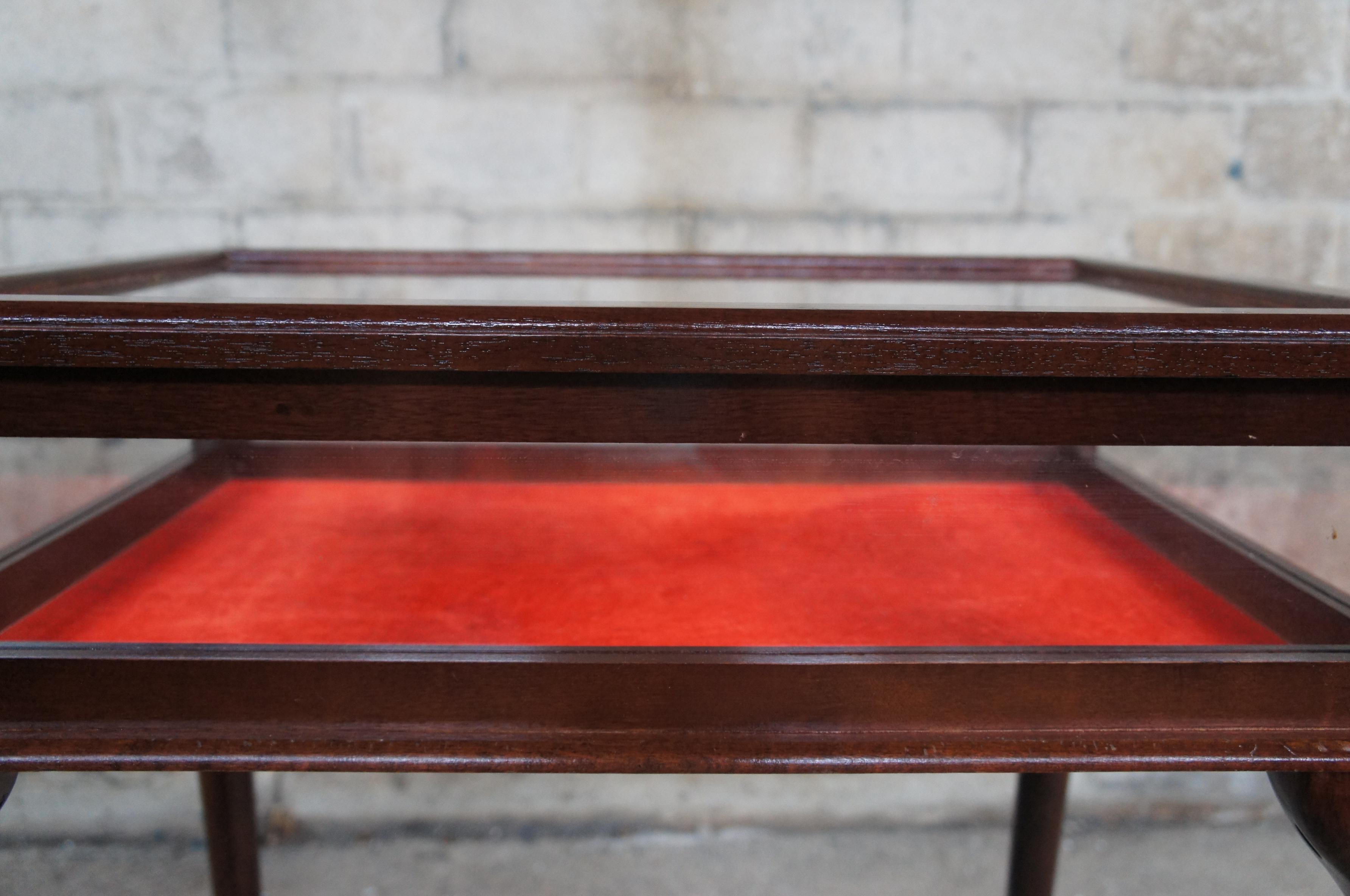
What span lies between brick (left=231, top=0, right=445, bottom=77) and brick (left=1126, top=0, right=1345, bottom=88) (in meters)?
1.35

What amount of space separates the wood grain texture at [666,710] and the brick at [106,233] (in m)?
1.28

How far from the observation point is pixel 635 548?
3.19ft

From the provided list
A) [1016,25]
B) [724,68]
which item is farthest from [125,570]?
[1016,25]

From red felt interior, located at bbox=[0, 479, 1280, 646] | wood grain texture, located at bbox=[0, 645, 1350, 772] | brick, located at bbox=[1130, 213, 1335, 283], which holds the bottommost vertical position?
wood grain texture, located at bbox=[0, 645, 1350, 772]

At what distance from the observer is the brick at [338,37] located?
1.82 metres

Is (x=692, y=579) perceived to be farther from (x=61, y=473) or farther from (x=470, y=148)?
(x=470, y=148)

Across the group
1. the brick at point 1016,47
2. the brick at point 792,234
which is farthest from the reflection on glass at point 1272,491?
the brick at point 1016,47

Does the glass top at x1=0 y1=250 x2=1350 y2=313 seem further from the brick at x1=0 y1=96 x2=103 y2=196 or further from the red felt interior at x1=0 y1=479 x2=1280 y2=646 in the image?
the brick at x1=0 y1=96 x2=103 y2=196

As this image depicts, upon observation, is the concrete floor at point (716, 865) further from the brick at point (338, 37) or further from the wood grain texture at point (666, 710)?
the brick at point (338, 37)

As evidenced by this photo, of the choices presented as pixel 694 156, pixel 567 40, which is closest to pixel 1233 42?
pixel 694 156

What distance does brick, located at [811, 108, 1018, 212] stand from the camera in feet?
6.20

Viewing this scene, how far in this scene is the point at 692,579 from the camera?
955 millimetres

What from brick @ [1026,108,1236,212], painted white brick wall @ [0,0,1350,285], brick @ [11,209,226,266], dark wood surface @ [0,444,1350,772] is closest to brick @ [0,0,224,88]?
painted white brick wall @ [0,0,1350,285]

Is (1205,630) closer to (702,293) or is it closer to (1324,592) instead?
(1324,592)
